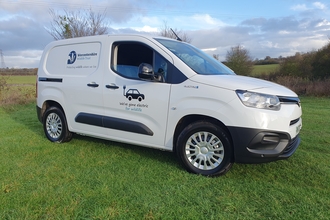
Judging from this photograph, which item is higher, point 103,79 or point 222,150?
point 103,79

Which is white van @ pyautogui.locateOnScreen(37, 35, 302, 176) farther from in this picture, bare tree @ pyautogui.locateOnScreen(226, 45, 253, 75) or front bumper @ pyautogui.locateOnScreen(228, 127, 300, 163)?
bare tree @ pyautogui.locateOnScreen(226, 45, 253, 75)

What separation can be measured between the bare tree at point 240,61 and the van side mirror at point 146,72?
26.3 meters

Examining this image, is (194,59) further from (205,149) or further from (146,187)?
(146,187)

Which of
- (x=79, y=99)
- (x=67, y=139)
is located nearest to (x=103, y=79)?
(x=79, y=99)

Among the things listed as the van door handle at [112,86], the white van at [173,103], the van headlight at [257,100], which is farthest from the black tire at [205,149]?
the van door handle at [112,86]

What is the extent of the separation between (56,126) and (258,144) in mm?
3962

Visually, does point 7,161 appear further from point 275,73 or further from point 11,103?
point 275,73

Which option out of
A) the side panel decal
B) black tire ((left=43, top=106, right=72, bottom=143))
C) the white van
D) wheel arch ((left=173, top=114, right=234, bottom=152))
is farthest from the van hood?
black tire ((left=43, top=106, right=72, bottom=143))

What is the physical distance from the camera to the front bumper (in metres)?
3.42

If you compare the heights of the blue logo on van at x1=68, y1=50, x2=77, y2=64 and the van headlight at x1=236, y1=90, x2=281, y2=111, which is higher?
the blue logo on van at x1=68, y1=50, x2=77, y2=64

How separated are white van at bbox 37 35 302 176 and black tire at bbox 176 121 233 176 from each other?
0.5 inches

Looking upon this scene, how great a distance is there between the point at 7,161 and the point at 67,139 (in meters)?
1.25

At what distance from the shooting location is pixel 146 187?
344 cm

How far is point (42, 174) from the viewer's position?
3.86 metres
